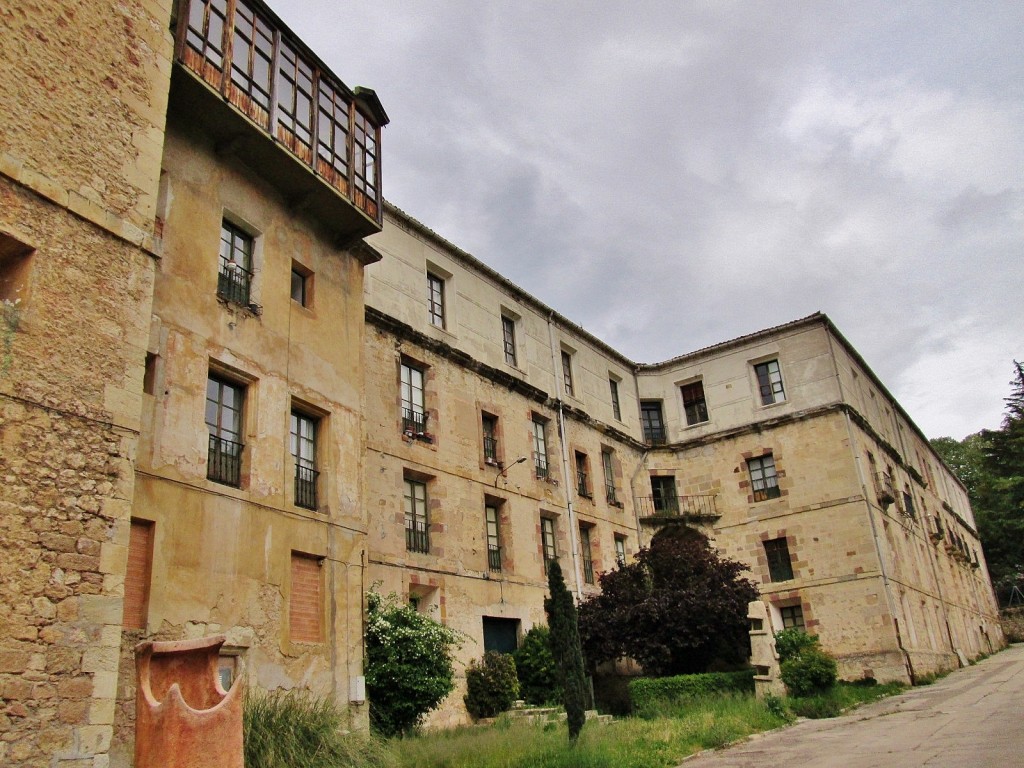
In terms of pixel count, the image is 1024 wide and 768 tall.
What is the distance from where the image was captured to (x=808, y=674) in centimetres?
1858

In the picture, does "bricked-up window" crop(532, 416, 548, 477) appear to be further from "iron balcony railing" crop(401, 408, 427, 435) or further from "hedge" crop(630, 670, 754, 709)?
"hedge" crop(630, 670, 754, 709)

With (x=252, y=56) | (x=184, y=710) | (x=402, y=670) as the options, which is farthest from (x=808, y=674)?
(x=252, y=56)

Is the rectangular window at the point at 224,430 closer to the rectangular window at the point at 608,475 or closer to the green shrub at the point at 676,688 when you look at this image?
the green shrub at the point at 676,688

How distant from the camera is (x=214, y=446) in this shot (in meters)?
11.9

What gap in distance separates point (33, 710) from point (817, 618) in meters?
21.8

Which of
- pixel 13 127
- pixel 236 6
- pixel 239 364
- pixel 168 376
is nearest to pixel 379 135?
pixel 236 6

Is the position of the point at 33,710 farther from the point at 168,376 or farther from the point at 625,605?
the point at 625,605

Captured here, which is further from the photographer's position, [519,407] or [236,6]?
[519,407]

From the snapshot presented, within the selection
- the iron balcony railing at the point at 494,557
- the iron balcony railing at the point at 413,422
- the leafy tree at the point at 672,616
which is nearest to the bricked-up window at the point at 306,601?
the iron balcony railing at the point at 413,422

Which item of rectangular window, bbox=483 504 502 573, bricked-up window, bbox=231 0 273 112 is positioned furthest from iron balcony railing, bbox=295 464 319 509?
rectangular window, bbox=483 504 502 573

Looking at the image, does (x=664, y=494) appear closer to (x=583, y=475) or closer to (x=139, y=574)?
(x=583, y=475)

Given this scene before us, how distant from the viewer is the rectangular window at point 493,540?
1997 cm

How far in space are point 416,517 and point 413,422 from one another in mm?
2154

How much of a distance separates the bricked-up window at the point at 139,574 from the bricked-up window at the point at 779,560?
2003 cm
